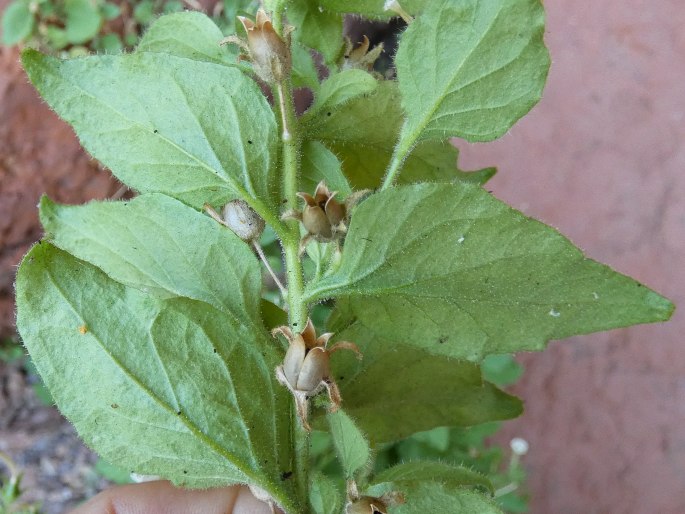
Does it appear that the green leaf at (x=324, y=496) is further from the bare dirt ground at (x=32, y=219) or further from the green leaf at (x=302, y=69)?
the bare dirt ground at (x=32, y=219)

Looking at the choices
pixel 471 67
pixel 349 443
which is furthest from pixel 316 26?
pixel 349 443

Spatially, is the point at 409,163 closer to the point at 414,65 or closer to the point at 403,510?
the point at 414,65

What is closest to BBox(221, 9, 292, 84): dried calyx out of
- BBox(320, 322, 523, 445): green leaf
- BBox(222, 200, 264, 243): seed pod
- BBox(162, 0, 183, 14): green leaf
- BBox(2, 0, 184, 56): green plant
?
BBox(222, 200, 264, 243): seed pod

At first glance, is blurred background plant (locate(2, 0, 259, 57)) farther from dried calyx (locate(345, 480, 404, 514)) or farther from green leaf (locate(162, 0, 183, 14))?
dried calyx (locate(345, 480, 404, 514))

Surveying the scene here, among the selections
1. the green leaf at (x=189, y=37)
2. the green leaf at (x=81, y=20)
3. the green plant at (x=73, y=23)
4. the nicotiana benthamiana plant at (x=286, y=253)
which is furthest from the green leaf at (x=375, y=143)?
the green leaf at (x=81, y=20)

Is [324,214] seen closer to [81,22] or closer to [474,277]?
[474,277]

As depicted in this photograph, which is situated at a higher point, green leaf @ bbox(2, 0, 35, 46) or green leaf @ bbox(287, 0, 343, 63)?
green leaf @ bbox(287, 0, 343, 63)
